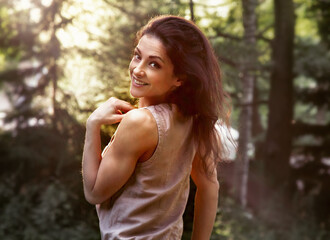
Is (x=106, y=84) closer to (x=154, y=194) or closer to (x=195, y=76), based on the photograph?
(x=195, y=76)

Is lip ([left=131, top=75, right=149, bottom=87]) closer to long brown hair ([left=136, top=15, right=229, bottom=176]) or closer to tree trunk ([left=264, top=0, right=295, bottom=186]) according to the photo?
long brown hair ([left=136, top=15, right=229, bottom=176])

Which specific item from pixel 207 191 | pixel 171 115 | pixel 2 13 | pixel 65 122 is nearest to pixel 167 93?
pixel 171 115

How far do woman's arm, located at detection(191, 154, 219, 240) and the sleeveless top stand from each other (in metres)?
0.20

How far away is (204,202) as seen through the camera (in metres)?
1.79

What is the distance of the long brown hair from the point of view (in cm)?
157

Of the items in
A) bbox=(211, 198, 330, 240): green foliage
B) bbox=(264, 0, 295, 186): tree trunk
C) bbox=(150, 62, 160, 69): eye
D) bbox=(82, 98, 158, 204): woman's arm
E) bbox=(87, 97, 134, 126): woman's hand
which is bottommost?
bbox=(211, 198, 330, 240): green foliage

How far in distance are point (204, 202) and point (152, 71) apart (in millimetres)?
654

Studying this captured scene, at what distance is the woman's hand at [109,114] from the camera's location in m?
1.57

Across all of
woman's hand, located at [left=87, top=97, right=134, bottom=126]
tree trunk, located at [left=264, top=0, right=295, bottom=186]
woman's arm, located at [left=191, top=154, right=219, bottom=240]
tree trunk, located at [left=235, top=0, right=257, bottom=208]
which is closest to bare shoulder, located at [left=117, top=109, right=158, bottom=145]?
woman's hand, located at [left=87, top=97, right=134, bottom=126]

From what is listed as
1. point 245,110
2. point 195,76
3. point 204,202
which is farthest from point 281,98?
point 195,76

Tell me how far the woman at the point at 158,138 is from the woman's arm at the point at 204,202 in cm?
3

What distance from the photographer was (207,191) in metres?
1.79

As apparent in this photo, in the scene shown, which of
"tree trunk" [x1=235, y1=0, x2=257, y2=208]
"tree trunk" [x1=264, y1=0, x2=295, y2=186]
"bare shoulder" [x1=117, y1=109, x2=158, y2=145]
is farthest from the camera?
"tree trunk" [x1=264, y1=0, x2=295, y2=186]

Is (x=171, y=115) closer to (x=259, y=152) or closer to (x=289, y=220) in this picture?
(x=289, y=220)
